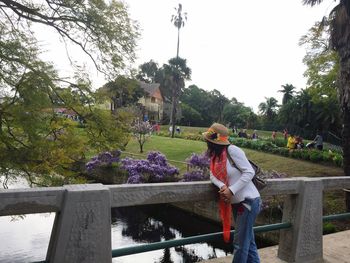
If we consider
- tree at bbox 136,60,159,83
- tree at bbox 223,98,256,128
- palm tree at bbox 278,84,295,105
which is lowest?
tree at bbox 223,98,256,128

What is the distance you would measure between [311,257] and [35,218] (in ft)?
51.0

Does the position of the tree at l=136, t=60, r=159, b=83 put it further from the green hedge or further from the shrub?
the shrub

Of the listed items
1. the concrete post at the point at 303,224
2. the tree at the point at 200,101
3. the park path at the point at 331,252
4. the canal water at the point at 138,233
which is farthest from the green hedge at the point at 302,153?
the tree at the point at 200,101

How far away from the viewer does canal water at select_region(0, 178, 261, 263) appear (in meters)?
13.0

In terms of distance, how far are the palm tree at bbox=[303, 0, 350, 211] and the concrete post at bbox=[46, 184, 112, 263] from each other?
11.8 meters

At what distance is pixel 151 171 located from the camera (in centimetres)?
2017

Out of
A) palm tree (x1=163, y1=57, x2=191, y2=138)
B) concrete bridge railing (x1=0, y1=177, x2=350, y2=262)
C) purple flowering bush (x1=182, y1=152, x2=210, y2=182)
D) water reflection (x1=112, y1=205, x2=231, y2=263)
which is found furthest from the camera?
palm tree (x1=163, y1=57, x2=191, y2=138)

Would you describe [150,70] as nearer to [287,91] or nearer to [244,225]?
[287,91]

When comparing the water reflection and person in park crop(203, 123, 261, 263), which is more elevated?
person in park crop(203, 123, 261, 263)

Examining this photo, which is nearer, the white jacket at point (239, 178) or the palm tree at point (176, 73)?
the white jacket at point (239, 178)

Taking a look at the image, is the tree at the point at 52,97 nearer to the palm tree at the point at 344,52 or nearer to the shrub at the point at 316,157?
the palm tree at the point at 344,52

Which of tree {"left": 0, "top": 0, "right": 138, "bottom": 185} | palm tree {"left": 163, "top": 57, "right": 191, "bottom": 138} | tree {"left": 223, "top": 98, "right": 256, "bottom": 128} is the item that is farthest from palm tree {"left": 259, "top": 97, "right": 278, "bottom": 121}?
tree {"left": 0, "top": 0, "right": 138, "bottom": 185}

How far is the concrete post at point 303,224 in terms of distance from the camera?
13.5 feet

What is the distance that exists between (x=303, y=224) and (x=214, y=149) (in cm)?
172
